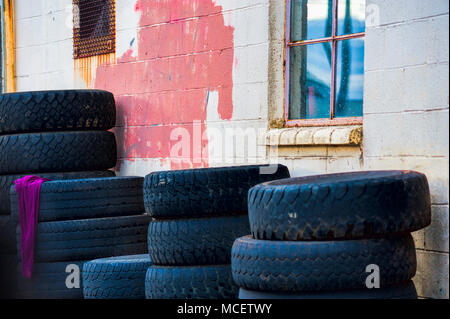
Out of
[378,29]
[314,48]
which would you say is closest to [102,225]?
[314,48]

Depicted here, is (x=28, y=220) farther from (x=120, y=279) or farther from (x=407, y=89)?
(x=407, y=89)

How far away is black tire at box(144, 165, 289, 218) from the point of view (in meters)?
4.44

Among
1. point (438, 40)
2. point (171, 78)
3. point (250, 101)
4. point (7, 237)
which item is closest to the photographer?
point (438, 40)

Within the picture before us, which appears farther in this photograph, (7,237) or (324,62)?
(7,237)

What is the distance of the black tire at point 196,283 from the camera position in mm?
4352

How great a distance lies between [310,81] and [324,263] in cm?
185

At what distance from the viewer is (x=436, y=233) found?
4.07m

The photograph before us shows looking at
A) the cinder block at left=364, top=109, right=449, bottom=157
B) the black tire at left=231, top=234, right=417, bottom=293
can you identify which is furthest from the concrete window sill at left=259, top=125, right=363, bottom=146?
the black tire at left=231, top=234, right=417, bottom=293

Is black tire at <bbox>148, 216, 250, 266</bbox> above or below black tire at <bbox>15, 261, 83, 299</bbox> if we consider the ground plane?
above

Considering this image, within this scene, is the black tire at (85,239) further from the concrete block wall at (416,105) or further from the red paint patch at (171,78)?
the concrete block wall at (416,105)

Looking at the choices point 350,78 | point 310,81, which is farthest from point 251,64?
point 350,78

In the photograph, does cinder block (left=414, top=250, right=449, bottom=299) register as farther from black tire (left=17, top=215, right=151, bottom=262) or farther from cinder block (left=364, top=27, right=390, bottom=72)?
black tire (left=17, top=215, right=151, bottom=262)

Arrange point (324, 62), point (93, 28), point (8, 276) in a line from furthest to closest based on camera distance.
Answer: point (93, 28) → point (8, 276) → point (324, 62)

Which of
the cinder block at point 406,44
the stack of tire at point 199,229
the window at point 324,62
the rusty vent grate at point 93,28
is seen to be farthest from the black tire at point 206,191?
the rusty vent grate at point 93,28
